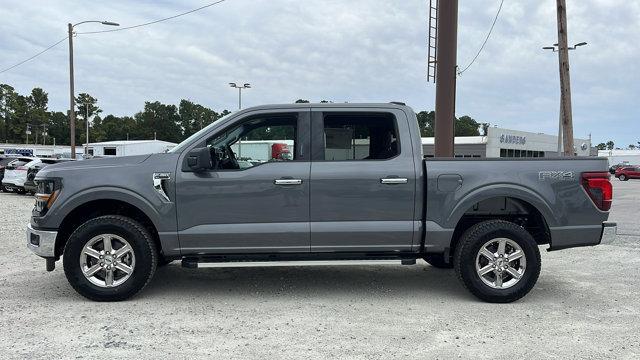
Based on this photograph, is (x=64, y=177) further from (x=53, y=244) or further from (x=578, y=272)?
(x=578, y=272)

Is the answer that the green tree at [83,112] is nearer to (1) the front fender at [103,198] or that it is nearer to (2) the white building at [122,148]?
(2) the white building at [122,148]

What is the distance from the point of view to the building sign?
51109mm

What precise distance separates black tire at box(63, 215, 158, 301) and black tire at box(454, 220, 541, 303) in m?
3.14

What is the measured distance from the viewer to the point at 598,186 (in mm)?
5297

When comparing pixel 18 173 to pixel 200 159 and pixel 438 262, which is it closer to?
pixel 200 159

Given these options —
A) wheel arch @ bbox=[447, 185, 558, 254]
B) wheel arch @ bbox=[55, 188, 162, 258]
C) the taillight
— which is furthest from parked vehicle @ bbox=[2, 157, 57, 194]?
the taillight

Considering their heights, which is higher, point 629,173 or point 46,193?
point 629,173

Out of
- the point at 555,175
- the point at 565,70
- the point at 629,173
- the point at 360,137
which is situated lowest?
the point at 629,173

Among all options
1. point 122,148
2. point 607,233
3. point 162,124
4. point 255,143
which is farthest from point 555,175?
point 162,124

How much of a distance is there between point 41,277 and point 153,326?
2.59 m

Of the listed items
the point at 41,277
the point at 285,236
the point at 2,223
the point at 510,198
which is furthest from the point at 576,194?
the point at 2,223

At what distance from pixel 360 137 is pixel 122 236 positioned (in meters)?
2.60

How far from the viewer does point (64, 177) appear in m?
5.11

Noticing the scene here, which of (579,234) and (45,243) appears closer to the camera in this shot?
(45,243)
